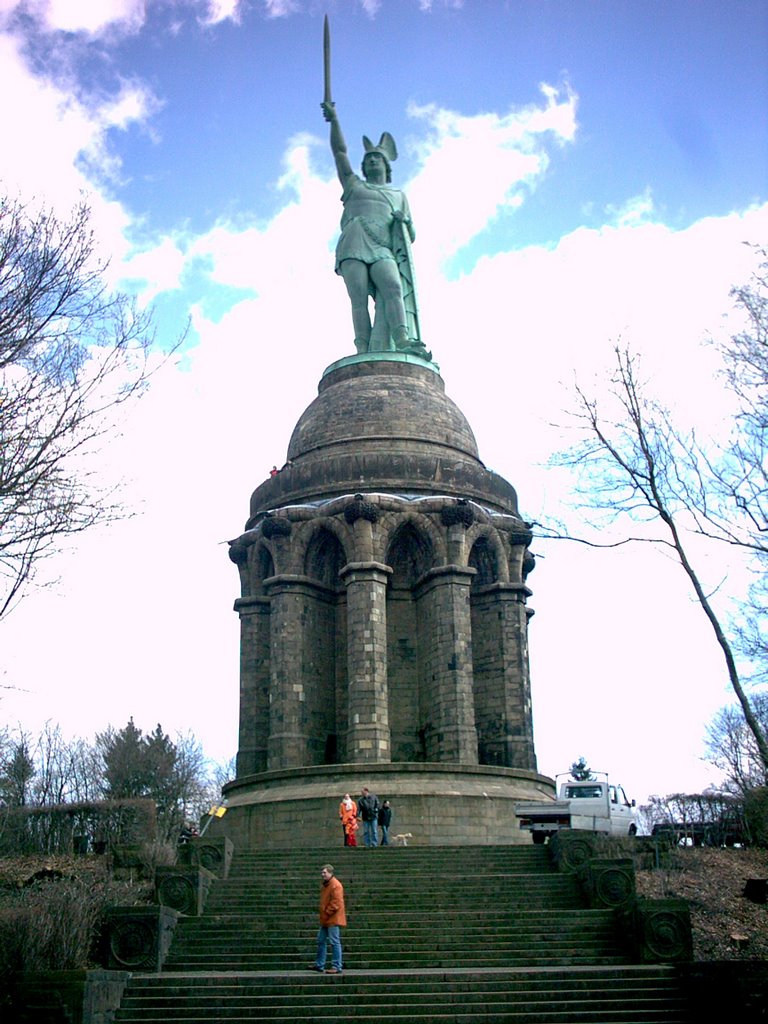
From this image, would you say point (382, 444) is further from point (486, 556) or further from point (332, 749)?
point (332, 749)

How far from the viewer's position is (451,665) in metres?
31.0

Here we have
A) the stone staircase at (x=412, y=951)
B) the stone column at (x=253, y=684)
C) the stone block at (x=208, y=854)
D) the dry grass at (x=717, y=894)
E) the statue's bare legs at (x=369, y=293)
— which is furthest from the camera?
the statue's bare legs at (x=369, y=293)

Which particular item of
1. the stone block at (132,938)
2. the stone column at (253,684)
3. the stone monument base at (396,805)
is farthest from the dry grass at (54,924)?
the stone column at (253,684)

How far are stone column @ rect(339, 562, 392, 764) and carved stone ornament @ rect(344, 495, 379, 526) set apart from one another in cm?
137

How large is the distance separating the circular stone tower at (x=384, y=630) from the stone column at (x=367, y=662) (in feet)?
0.17

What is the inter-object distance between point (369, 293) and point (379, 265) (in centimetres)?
123

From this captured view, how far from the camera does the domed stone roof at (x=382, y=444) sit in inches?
1328

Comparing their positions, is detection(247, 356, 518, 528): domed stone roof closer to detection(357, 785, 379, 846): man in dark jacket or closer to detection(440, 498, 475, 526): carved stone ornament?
detection(440, 498, 475, 526): carved stone ornament

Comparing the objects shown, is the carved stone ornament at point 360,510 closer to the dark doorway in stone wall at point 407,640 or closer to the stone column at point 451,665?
the dark doorway in stone wall at point 407,640

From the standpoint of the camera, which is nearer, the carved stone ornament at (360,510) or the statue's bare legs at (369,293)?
the carved stone ornament at (360,510)

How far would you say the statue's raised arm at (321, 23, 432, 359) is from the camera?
38.0 metres

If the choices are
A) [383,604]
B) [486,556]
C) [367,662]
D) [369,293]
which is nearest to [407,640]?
[383,604]

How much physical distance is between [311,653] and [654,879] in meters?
13.4

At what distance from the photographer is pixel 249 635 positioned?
3409 centimetres
